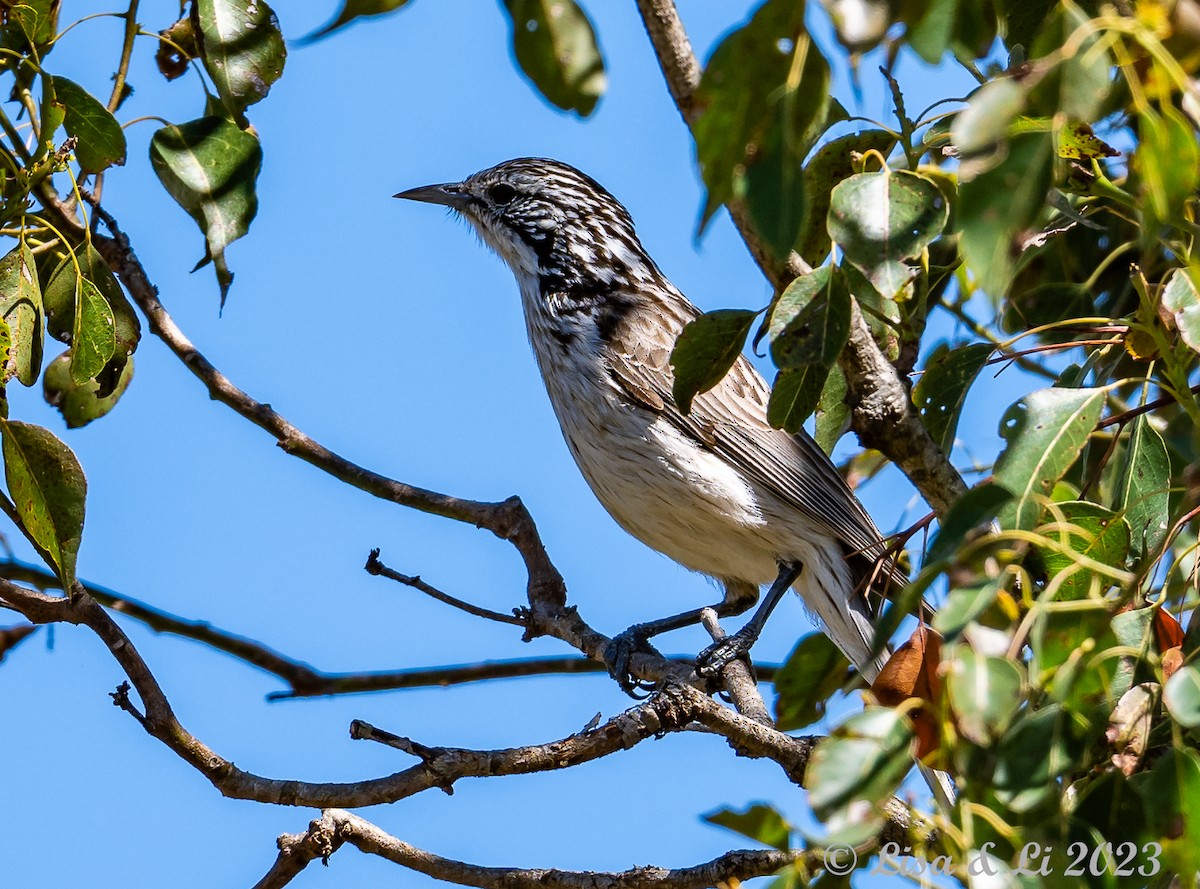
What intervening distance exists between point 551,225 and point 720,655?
2.62 meters

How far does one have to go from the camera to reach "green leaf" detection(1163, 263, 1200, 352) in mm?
2682

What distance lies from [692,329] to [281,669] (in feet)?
10.2

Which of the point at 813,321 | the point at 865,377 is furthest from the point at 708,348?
the point at 865,377

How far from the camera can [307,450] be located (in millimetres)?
5105

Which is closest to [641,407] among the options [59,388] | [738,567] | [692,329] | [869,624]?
[738,567]

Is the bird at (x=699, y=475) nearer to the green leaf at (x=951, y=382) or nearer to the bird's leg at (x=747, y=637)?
the bird's leg at (x=747, y=637)

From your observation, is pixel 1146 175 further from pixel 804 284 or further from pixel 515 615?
pixel 515 615

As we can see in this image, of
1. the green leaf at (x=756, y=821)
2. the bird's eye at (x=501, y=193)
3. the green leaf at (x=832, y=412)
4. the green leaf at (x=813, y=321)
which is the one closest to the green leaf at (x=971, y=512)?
the green leaf at (x=756, y=821)

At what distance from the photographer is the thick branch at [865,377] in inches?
123

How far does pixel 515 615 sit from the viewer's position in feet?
16.6

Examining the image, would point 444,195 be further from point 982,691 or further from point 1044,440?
point 982,691

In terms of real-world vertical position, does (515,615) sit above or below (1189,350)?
above

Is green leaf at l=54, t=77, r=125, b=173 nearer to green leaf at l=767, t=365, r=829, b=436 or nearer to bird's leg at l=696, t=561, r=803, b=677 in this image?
green leaf at l=767, t=365, r=829, b=436

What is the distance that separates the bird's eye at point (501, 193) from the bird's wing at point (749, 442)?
1441 mm
